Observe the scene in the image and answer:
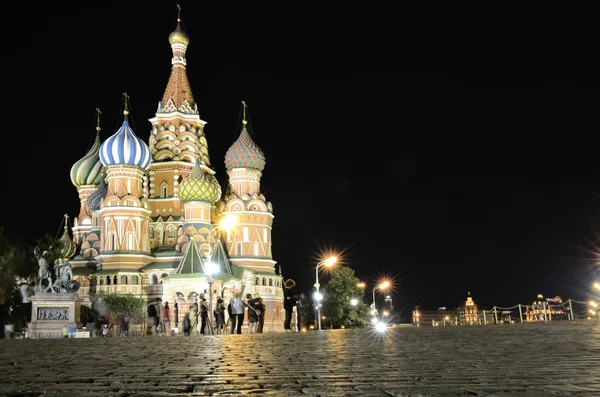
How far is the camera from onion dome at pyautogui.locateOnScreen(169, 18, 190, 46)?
7750 cm

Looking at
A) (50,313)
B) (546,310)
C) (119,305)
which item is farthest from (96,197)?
(546,310)

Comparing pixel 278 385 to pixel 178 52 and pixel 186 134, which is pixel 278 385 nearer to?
Answer: pixel 186 134

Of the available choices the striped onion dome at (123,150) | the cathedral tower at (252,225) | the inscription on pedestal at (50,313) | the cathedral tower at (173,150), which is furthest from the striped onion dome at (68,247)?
the inscription on pedestal at (50,313)

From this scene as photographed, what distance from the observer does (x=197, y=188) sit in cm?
6481

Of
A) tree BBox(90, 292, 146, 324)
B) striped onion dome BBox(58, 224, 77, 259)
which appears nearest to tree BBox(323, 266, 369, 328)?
tree BBox(90, 292, 146, 324)

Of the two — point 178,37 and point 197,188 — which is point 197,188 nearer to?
point 197,188

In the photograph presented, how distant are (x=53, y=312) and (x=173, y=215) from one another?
35.9m

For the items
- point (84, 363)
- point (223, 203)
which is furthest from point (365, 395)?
point (223, 203)

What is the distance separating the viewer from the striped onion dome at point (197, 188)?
64750mm

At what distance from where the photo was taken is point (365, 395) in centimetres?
488

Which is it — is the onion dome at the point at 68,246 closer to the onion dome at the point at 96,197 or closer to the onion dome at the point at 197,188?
the onion dome at the point at 96,197

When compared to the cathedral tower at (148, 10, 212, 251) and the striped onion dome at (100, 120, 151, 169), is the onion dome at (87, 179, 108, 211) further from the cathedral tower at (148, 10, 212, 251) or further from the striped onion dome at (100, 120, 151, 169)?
the striped onion dome at (100, 120, 151, 169)

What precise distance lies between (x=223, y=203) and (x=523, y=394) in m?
68.0

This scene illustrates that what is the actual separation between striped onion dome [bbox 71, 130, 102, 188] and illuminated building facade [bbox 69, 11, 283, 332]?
11cm
